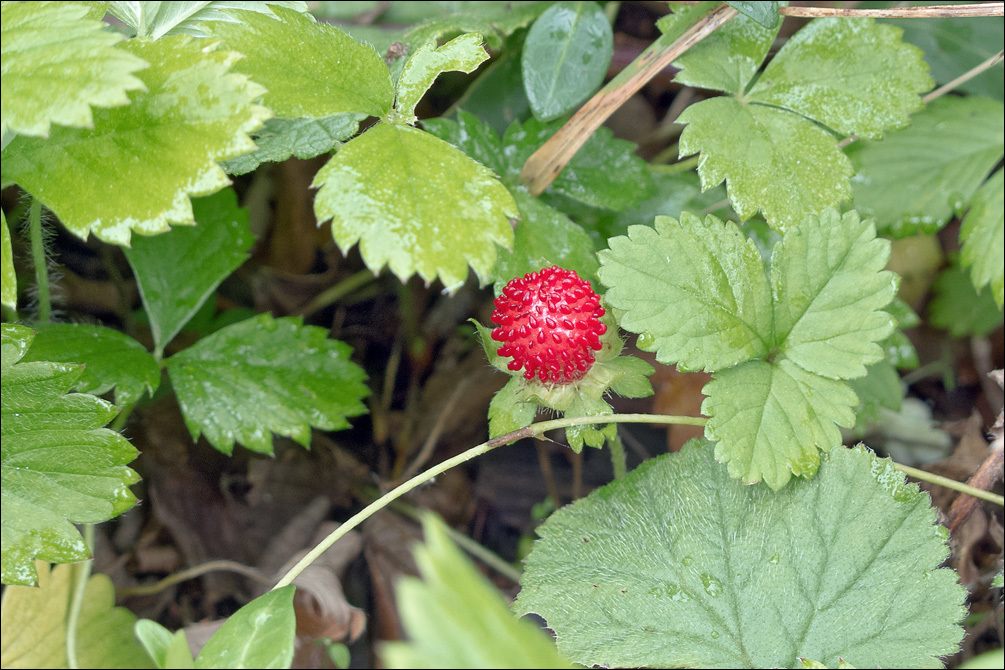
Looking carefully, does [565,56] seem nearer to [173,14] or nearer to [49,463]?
[173,14]

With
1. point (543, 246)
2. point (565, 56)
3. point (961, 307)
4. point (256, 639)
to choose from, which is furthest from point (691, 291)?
point (961, 307)

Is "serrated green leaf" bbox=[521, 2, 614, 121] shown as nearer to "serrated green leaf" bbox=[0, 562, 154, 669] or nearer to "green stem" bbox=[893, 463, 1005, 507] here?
"green stem" bbox=[893, 463, 1005, 507]

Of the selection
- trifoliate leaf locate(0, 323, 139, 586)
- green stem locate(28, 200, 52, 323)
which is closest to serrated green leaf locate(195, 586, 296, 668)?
trifoliate leaf locate(0, 323, 139, 586)

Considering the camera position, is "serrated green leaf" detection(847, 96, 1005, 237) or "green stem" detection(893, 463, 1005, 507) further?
"serrated green leaf" detection(847, 96, 1005, 237)

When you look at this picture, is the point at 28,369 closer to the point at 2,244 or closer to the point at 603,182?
the point at 2,244

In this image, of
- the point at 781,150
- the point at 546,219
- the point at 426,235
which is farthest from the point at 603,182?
the point at 426,235
